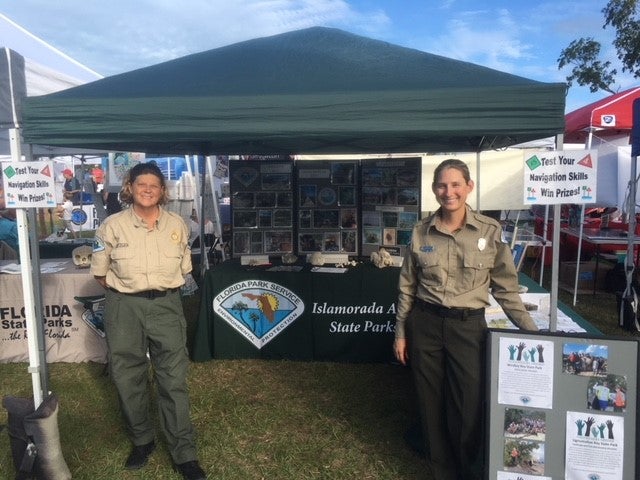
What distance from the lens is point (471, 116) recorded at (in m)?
2.44

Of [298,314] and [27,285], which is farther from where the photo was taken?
[298,314]

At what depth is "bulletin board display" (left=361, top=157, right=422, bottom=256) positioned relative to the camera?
464 cm

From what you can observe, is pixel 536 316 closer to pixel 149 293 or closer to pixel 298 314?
pixel 298 314

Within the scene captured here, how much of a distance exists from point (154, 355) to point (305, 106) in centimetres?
148

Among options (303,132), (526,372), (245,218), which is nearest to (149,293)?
(303,132)

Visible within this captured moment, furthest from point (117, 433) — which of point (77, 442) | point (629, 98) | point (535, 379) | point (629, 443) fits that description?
point (629, 98)

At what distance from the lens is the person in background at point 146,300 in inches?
100.0

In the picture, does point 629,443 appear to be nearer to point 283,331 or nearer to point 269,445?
point 269,445

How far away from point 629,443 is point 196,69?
9.38 ft

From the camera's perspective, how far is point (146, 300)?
2.56 meters

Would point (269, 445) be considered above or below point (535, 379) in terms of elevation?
below

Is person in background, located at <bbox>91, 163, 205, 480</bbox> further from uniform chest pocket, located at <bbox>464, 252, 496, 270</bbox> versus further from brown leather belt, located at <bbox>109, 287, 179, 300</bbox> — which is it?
uniform chest pocket, located at <bbox>464, 252, 496, 270</bbox>

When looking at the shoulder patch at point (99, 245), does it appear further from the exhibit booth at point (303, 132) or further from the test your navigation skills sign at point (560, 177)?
the test your navigation skills sign at point (560, 177)

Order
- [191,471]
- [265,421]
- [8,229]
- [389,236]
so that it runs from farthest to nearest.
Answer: [8,229] < [389,236] < [265,421] < [191,471]
